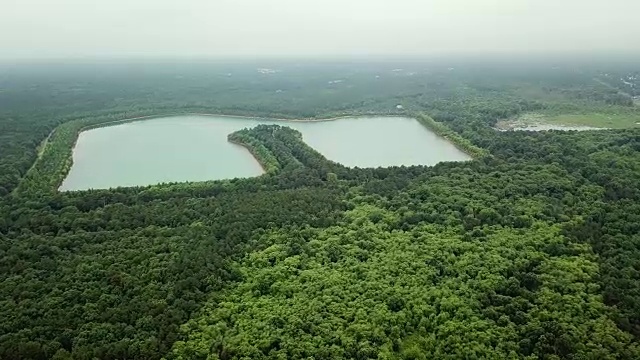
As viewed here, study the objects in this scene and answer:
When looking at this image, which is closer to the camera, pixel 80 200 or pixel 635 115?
pixel 80 200

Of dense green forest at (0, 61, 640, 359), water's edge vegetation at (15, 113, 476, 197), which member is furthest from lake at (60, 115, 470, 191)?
dense green forest at (0, 61, 640, 359)

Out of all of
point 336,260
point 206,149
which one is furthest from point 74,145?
point 336,260

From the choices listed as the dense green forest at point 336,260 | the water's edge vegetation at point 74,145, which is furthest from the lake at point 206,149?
the dense green forest at point 336,260

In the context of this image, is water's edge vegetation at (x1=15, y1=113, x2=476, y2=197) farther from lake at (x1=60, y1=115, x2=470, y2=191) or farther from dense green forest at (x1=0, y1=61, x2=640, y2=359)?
lake at (x1=60, y1=115, x2=470, y2=191)

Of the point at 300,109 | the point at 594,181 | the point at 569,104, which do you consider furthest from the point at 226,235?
the point at 569,104

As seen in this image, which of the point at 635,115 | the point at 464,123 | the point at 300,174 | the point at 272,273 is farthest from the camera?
the point at 635,115

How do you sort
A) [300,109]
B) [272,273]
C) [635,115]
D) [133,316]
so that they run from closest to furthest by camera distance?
1. [133,316]
2. [272,273]
3. [635,115]
4. [300,109]

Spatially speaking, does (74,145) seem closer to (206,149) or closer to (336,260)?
(206,149)

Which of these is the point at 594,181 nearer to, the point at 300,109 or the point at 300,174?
the point at 300,174
